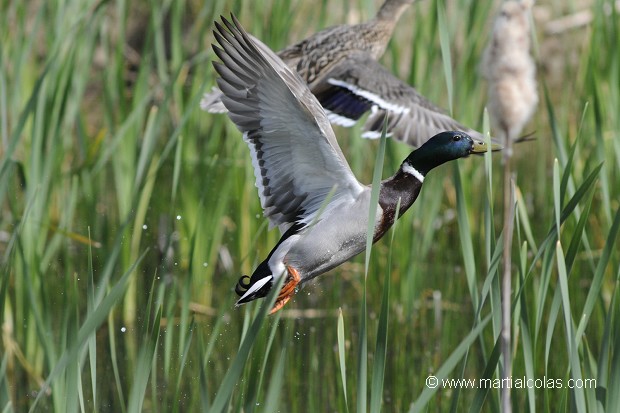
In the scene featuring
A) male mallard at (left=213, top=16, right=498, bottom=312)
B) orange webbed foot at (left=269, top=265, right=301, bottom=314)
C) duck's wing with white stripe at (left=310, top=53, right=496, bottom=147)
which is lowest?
orange webbed foot at (left=269, top=265, right=301, bottom=314)

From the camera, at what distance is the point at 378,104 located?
3.71 meters

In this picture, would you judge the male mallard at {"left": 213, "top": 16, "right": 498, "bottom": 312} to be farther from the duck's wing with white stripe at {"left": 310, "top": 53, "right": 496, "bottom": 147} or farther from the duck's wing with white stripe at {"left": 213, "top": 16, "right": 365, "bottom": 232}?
the duck's wing with white stripe at {"left": 310, "top": 53, "right": 496, "bottom": 147}

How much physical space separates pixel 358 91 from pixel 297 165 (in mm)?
1184

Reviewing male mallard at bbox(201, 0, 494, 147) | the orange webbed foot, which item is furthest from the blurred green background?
the orange webbed foot

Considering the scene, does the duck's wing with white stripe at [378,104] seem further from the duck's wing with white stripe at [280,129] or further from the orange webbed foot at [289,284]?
the orange webbed foot at [289,284]

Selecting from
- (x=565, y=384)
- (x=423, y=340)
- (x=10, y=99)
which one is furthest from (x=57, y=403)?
(x=423, y=340)

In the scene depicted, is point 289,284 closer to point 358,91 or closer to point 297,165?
point 297,165

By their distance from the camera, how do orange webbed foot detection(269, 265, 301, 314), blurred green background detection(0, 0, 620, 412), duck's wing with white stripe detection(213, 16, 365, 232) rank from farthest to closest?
1. blurred green background detection(0, 0, 620, 412)
2. orange webbed foot detection(269, 265, 301, 314)
3. duck's wing with white stripe detection(213, 16, 365, 232)

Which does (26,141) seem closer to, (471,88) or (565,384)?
(471,88)

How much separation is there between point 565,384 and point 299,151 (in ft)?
3.02

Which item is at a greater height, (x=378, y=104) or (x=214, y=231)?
(x=378, y=104)

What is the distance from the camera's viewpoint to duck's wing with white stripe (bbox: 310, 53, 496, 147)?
3639mm

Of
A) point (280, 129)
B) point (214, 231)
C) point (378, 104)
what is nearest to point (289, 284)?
point (280, 129)

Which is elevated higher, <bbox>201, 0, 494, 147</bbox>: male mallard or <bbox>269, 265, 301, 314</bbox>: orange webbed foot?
<bbox>201, 0, 494, 147</bbox>: male mallard
